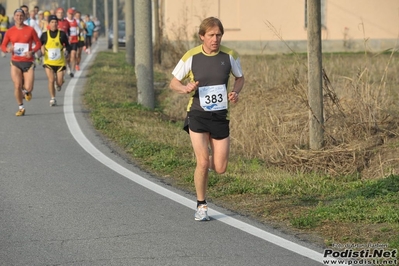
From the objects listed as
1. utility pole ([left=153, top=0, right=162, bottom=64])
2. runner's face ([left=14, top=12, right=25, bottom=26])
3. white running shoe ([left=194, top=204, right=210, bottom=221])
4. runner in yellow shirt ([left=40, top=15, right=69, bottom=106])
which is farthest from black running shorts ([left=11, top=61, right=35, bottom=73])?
utility pole ([left=153, top=0, right=162, bottom=64])

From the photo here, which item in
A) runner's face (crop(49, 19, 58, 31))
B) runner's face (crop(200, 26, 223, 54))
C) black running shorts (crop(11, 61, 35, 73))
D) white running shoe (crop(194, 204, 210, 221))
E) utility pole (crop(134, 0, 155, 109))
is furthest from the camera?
runner's face (crop(49, 19, 58, 31))

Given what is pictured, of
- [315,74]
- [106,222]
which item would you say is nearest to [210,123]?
[106,222]

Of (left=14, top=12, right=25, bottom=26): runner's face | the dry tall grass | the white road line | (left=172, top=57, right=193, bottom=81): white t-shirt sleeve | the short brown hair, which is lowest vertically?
the white road line

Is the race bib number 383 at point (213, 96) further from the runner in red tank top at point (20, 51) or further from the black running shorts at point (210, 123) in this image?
the runner in red tank top at point (20, 51)

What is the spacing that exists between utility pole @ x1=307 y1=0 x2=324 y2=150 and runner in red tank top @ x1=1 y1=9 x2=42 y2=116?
22.9 feet

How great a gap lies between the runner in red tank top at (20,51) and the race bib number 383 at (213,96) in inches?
363

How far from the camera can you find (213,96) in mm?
8523

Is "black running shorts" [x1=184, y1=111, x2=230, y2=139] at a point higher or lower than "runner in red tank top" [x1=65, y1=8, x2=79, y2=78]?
lower

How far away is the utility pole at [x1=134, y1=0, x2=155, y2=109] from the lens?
17406mm

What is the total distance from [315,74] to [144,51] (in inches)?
257

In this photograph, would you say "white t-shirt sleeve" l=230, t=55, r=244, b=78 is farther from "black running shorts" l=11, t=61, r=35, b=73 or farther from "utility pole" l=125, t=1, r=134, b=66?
"utility pole" l=125, t=1, r=134, b=66

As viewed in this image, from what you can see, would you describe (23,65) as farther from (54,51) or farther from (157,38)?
(157,38)

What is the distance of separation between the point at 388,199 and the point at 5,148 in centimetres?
644

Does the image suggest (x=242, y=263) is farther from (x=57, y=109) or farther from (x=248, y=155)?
(x=57, y=109)
